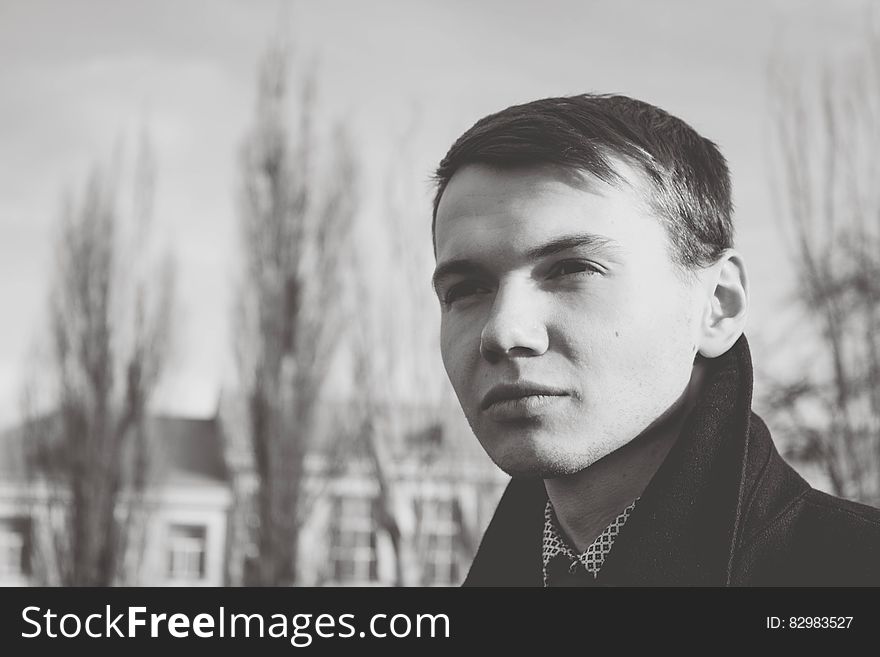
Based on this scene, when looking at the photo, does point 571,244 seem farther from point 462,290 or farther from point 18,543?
point 18,543

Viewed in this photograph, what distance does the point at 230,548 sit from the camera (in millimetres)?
12703

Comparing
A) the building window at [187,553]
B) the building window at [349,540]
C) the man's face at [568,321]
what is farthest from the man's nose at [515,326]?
the building window at [187,553]

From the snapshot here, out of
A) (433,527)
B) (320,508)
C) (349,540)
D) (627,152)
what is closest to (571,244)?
(627,152)

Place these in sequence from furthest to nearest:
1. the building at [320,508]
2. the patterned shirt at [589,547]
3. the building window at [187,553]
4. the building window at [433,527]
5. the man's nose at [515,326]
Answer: the building window at [187,553] → the building window at [433,527] → the building at [320,508] → the patterned shirt at [589,547] → the man's nose at [515,326]

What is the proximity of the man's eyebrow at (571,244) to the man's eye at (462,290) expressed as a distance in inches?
2.6

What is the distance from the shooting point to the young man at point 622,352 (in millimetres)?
667

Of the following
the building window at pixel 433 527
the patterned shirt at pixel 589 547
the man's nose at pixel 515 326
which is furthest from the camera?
the building window at pixel 433 527

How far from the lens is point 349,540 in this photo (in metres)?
10.8

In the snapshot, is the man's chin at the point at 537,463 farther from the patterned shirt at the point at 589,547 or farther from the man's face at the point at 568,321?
the patterned shirt at the point at 589,547

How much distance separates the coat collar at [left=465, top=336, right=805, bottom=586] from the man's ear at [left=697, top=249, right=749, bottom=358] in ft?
0.10

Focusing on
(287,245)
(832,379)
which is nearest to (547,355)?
(832,379)

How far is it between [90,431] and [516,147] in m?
10.0

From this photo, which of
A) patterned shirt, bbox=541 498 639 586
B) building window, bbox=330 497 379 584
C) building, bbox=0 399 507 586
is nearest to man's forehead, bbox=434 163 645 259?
patterned shirt, bbox=541 498 639 586
